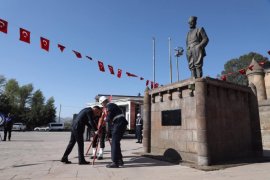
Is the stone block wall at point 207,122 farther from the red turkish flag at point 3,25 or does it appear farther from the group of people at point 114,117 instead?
the red turkish flag at point 3,25

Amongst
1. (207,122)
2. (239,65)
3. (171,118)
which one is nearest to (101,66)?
(171,118)

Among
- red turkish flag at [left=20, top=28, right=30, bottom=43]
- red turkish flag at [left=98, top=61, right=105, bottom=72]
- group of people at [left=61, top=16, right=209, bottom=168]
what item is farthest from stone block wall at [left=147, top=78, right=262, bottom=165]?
red turkish flag at [left=20, top=28, right=30, bottom=43]

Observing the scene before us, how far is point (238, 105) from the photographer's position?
837cm

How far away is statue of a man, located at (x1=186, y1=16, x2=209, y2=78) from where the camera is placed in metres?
8.05

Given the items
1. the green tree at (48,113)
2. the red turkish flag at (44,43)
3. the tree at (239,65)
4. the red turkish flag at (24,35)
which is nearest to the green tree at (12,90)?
the green tree at (48,113)

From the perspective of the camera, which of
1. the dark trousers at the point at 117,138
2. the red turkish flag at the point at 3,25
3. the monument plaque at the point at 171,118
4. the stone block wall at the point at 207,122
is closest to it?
the dark trousers at the point at 117,138

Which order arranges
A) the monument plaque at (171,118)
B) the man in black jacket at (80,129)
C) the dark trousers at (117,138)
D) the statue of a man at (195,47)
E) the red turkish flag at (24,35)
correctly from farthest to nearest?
the red turkish flag at (24,35)
the statue of a man at (195,47)
the monument plaque at (171,118)
the man in black jacket at (80,129)
the dark trousers at (117,138)

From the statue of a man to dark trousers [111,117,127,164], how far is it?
335 centimetres

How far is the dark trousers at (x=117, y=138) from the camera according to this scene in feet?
20.1

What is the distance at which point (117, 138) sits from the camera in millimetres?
6297

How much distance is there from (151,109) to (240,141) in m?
3.40

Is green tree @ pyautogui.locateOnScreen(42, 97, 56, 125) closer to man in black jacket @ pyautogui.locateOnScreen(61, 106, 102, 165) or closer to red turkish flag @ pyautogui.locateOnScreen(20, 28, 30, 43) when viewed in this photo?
red turkish flag @ pyautogui.locateOnScreen(20, 28, 30, 43)

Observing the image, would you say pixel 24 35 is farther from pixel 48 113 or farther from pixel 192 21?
pixel 48 113

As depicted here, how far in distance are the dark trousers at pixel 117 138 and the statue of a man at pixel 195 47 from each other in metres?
3.35
